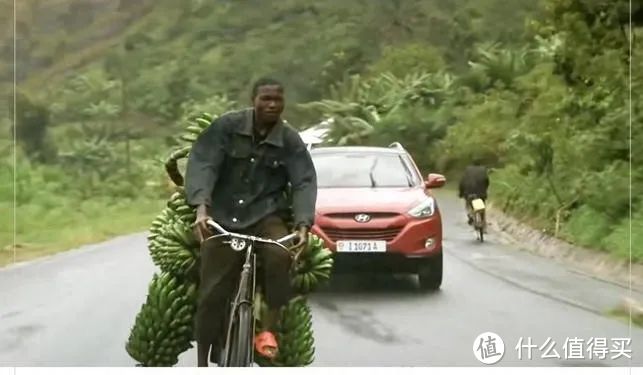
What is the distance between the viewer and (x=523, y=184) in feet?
19.0

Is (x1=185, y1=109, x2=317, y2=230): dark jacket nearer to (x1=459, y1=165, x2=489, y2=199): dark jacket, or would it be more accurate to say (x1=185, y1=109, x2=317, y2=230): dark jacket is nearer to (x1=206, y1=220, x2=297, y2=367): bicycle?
(x1=206, y1=220, x2=297, y2=367): bicycle

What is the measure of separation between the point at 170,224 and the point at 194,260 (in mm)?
215

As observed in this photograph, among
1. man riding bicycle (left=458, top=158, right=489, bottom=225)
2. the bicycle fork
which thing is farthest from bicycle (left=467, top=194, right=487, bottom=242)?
the bicycle fork

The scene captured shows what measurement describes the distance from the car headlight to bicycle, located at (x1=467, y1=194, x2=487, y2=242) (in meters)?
0.19

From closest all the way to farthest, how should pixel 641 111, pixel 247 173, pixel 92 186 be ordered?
1. pixel 247 173
2. pixel 641 111
3. pixel 92 186

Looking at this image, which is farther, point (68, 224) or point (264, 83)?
point (68, 224)

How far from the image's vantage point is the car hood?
18.3 ft

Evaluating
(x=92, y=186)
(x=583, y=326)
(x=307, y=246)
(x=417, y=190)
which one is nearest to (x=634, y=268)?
(x=583, y=326)

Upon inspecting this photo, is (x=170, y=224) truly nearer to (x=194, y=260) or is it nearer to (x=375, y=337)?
(x=194, y=260)

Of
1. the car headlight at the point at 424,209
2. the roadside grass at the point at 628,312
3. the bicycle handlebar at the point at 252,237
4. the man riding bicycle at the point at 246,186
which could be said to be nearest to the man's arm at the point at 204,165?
the man riding bicycle at the point at 246,186

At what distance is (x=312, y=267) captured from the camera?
5.45 m

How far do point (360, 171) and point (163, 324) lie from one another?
1.19m

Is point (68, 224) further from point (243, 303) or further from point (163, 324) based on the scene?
point (243, 303)

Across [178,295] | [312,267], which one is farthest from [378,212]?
[178,295]
